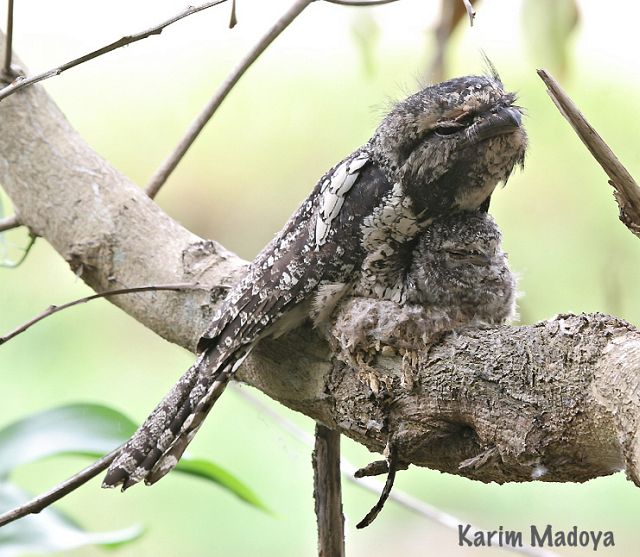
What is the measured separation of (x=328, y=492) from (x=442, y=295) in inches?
14.8

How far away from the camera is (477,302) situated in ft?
3.88

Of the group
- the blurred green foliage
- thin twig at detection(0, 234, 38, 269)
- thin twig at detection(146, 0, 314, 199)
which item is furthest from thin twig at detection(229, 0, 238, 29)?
the blurred green foliage

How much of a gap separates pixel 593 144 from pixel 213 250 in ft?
2.63

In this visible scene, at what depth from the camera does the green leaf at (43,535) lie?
4.86ft

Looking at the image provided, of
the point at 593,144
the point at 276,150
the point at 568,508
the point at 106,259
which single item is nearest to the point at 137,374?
the point at 276,150

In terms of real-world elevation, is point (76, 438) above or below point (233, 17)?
below

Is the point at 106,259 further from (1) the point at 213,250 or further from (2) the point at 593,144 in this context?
(2) the point at 593,144

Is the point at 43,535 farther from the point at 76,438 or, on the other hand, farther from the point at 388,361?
the point at 388,361

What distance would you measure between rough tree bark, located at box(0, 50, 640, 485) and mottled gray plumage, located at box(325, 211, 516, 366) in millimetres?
42

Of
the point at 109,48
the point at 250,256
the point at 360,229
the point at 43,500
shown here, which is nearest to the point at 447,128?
the point at 360,229

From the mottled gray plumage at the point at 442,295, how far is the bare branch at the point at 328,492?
21 cm

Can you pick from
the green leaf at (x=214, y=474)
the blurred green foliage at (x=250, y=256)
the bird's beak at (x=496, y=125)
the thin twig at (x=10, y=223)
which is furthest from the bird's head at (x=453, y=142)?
the blurred green foliage at (x=250, y=256)

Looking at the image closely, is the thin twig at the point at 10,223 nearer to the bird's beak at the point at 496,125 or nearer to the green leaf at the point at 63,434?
the green leaf at the point at 63,434

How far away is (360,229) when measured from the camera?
1214 millimetres
